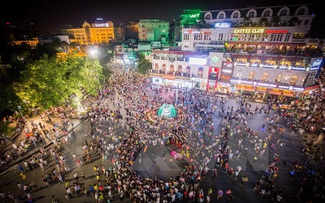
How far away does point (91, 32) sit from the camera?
104 meters

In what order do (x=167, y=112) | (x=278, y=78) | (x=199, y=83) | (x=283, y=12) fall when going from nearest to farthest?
(x=167, y=112), (x=278, y=78), (x=283, y=12), (x=199, y=83)

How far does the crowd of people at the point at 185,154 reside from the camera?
571 inches

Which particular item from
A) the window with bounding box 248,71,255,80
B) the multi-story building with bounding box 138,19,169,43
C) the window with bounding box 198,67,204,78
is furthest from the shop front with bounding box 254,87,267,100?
the multi-story building with bounding box 138,19,169,43

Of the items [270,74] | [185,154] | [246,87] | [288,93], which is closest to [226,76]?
[246,87]

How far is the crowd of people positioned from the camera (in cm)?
1450

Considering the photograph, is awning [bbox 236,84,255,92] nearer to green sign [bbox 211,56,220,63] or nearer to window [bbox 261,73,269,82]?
window [bbox 261,73,269,82]

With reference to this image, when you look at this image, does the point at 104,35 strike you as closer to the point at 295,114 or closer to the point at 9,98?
the point at 9,98

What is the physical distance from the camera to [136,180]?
15008 mm

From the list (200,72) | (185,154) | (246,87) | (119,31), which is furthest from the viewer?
(119,31)

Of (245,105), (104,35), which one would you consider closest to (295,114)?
(245,105)

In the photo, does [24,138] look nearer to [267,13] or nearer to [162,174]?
[162,174]

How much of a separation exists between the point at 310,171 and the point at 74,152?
27.2m

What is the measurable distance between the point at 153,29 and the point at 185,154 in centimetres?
7742

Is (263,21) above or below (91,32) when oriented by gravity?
below
